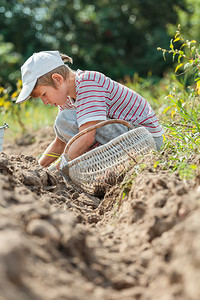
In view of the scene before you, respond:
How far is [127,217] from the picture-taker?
1.67 m

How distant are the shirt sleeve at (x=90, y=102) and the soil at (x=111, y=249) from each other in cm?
79

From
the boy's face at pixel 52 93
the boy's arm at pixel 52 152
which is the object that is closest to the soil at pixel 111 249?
the boy's face at pixel 52 93

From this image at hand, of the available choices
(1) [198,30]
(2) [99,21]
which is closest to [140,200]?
(1) [198,30]

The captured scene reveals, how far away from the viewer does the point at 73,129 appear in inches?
115

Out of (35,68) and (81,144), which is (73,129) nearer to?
(81,144)

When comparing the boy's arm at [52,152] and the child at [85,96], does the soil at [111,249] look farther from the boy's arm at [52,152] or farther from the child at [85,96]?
the boy's arm at [52,152]

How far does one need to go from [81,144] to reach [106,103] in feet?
1.34

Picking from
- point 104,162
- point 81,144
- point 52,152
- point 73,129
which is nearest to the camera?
point 104,162

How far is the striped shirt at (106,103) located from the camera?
2.55 m

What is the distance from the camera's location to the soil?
968mm

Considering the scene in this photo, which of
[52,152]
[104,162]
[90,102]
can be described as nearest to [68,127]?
[52,152]

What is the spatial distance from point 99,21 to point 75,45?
39.1 inches

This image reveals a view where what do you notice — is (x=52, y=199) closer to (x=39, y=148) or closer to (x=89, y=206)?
(x=89, y=206)

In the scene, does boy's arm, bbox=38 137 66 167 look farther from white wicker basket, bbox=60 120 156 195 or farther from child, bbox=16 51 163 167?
white wicker basket, bbox=60 120 156 195
